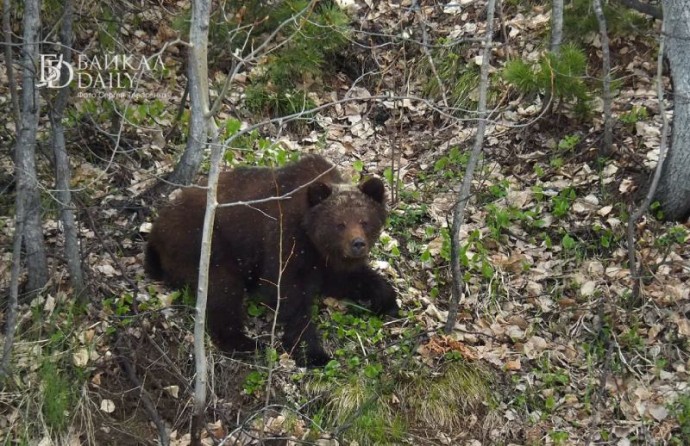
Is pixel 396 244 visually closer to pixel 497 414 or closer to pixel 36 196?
pixel 497 414

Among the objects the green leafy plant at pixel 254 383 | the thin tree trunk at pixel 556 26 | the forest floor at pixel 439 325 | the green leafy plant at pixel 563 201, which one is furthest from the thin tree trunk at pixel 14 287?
the thin tree trunk at pixel 556 26

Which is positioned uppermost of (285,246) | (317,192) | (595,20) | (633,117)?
(595,20)

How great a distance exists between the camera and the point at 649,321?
7137 mm

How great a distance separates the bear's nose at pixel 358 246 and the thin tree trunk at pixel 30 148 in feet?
8.02

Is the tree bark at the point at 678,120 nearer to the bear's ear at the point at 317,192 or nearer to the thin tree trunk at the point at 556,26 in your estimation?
the thin tree trunk at the point at 556,26

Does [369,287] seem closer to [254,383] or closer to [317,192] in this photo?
[317,192]

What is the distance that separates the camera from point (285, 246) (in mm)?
7250

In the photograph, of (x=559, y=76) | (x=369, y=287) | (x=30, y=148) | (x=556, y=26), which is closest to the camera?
(x=30, y=148)

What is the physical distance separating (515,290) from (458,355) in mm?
1076

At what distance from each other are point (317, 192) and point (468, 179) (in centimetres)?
127

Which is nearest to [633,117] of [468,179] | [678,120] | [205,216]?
[678,120]

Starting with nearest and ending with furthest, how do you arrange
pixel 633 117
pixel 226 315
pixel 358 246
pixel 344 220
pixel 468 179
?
pixel 468 179, pixel 358 246, pixel 344 220, pixel 226 315, pixel 633 117

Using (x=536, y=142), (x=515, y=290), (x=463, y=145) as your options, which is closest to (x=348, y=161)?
(x=463, y=145)

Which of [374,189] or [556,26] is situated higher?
[556,26]
